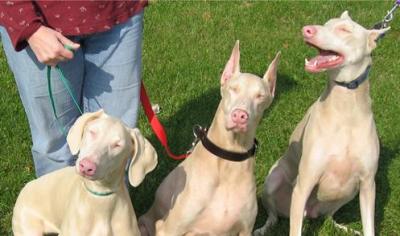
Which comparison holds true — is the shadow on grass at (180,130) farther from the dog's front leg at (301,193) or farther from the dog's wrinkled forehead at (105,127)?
the dog's wrinkled forehead at (105,127)

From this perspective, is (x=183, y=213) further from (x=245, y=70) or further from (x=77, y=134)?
(x=245, y=70)

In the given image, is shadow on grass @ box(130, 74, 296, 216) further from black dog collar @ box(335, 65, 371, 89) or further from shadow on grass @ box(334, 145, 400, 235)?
black dog collar @ box(335, 65, 371, 89)

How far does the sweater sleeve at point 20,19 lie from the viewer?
163 inches

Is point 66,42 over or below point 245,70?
over

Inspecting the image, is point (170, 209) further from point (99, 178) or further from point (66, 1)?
point (66, 1)

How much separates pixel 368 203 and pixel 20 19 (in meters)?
2.69

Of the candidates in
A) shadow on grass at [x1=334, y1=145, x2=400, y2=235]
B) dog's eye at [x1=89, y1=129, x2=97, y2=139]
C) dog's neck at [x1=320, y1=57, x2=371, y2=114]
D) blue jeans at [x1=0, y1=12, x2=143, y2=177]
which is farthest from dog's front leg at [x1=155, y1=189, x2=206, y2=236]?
shadow on grass at [x1=334, y1=145, x2=400, y2=235]

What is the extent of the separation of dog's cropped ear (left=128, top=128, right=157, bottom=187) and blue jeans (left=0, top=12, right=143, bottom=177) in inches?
31.0

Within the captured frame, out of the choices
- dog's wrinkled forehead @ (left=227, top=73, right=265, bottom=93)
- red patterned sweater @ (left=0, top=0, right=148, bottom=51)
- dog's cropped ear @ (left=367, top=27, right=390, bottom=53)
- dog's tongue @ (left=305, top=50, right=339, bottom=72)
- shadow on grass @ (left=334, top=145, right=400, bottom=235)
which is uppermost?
red patterned sweater @ (left=0, top=0, right=148, bottom=51)

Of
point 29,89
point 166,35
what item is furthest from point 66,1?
point 166,35

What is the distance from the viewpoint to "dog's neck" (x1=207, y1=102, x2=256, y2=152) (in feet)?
14.8

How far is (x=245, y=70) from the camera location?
26.6 feet

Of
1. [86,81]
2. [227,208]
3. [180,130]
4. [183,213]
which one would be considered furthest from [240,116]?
[180,130]

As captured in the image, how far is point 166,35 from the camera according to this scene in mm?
8992
